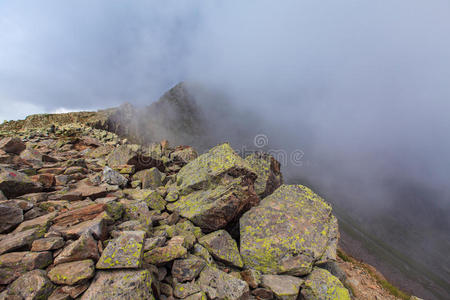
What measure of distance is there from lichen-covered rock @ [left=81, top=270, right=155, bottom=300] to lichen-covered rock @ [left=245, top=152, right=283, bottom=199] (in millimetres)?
8374

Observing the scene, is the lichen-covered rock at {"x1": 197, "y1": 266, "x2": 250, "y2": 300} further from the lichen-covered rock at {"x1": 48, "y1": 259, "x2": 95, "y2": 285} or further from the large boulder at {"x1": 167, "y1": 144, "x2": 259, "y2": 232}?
the lichen-covered rock at {"x1": 48, "y1": 259, "x2": 95, "y2": 285}

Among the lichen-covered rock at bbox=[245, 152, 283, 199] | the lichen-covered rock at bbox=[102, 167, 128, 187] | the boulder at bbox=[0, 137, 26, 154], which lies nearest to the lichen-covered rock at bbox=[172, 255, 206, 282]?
the lichen-covered rock at bbox=[245, 152, 283, 199]

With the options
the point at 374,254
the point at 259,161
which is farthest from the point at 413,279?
the point at 259,161

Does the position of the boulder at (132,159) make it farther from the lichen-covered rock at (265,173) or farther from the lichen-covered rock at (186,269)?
the lichen-covered rock at (186,269)

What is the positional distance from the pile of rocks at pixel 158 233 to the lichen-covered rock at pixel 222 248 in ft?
0.14

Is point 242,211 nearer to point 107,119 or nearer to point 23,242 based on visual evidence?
point 23,242

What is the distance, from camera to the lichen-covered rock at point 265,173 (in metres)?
12.4

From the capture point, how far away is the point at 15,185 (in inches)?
292

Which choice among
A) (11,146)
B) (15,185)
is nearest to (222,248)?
(15,185)

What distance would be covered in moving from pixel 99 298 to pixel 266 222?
6.83m

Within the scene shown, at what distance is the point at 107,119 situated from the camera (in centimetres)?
4588

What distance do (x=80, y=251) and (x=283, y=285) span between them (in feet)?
22.3

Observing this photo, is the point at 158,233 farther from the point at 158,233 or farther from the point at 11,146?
the point at 11,146

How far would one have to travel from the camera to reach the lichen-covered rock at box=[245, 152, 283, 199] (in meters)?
12.4
